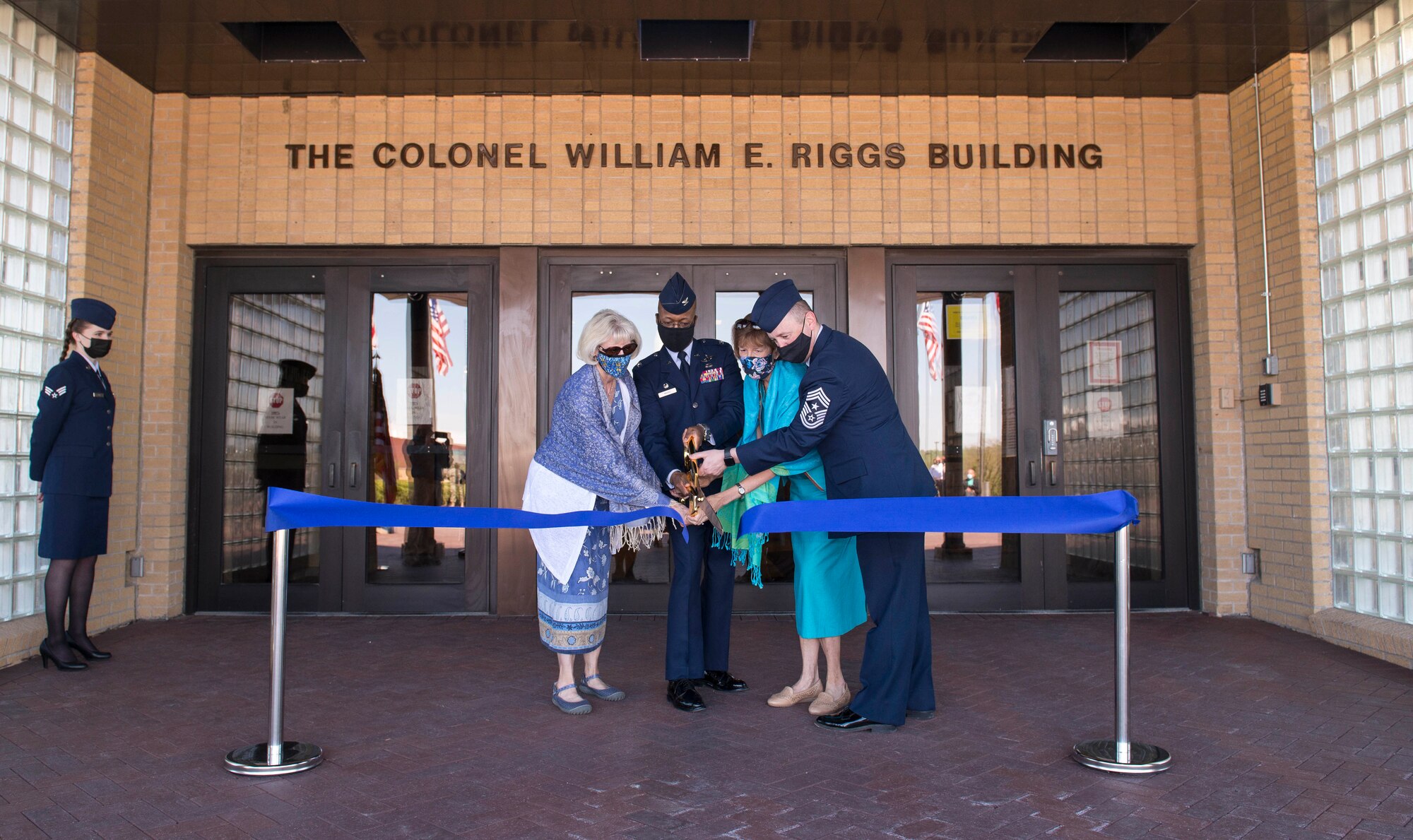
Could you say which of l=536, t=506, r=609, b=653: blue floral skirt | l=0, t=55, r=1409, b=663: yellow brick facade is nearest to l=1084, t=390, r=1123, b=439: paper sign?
l=0, t=55, r=1409, b=663: yellow brick facade

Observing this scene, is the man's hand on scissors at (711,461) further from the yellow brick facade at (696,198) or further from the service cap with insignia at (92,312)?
the service cap with insignia at (92,312)

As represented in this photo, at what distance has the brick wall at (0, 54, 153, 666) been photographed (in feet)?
18.9

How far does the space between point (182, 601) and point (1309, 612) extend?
7406mm

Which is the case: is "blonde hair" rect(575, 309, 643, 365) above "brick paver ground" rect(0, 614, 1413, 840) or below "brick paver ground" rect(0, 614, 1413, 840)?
above

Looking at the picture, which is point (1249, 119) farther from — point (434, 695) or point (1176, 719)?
point (434, 695)

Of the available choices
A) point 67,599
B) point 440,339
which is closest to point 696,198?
point 440,339

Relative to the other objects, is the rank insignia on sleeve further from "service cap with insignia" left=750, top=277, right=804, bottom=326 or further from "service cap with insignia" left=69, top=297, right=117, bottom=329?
"service cap with insignia" left=69, top=297, right=117, bottom=329

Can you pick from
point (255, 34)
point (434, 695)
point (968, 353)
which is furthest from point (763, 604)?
point (255, 34)

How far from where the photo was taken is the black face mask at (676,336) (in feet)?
14.0

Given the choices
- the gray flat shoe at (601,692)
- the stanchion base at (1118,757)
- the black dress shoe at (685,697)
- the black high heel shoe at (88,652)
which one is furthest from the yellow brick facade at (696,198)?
the stanchion base at (1118,757)

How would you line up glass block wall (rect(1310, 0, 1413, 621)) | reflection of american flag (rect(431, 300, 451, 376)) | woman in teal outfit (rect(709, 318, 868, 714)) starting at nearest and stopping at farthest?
1. woman in teal outfit (rect(709, 318, 868, 714))
2. glass block wall (rect(1310, 0, 1413, 621))
3. reflection of american flag (rect(431, 300, 451, 376))

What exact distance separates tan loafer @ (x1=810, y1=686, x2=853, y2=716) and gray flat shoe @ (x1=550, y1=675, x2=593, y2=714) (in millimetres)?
957

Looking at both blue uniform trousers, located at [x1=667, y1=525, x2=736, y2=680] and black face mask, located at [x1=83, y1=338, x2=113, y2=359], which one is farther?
black face mask, located at [x1=83, y1=338, x2=113, y2=359]

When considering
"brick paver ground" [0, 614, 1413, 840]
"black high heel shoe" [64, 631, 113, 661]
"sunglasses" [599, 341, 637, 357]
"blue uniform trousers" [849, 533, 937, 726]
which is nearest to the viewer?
"brick paver ground" [0, 614, 1413, 840]
